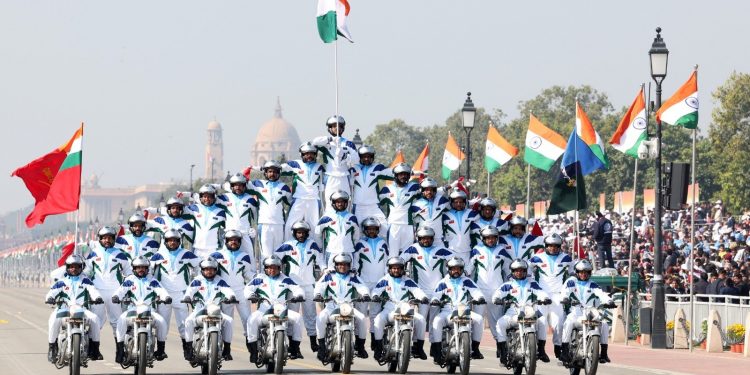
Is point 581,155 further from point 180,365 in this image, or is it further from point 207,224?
point 207,224

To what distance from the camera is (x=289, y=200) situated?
2600 centimetres

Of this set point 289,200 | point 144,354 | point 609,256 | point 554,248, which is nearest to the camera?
point 144,354

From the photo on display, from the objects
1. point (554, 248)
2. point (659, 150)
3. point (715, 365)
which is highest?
point (659, 150)

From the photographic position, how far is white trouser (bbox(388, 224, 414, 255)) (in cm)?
2561

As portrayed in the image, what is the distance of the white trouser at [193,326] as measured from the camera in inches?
917

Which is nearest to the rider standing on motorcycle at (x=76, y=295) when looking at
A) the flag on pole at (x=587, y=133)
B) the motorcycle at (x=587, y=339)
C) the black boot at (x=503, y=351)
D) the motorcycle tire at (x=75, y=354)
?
the motorcycle tire at (x=75, y=354)

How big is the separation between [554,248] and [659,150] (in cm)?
1103

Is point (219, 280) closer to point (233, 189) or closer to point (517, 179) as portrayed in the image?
point (233, 189)

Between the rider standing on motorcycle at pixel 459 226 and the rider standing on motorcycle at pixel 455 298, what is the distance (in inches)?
63.0

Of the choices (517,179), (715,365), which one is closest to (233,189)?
(715,365)

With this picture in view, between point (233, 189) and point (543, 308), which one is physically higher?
point (233, 189)

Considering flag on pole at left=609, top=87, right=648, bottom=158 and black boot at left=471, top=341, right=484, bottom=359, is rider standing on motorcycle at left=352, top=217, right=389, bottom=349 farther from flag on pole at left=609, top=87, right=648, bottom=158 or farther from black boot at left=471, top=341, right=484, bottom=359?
A: flag on pole at left=609, top=87, right=648, bottom=158

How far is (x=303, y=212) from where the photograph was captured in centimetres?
2611

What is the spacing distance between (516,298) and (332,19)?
26.8ft
